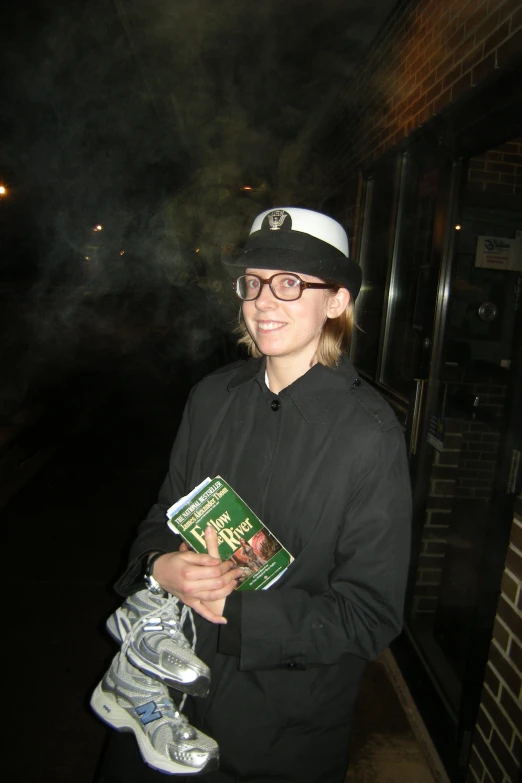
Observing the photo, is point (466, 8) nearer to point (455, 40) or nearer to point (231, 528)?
point (455, 40)

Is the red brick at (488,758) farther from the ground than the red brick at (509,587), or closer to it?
closer to it

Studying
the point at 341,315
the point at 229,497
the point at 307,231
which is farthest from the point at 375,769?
the point at 307,231

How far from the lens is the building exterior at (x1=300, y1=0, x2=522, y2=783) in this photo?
6.47 feet

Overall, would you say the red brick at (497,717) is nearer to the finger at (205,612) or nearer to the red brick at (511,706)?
the red brick at (511,706)

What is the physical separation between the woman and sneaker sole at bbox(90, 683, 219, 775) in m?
0.11

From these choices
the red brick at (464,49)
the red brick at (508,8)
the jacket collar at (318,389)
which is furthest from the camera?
the red brick at (464,49)

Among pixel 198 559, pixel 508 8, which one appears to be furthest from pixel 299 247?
pixel 508 8

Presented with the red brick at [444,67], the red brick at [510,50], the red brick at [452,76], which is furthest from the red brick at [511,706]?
the red brick at [444,67]

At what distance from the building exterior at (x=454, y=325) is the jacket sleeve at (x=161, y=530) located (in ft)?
3.97

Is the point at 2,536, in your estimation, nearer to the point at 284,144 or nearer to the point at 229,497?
the point at 229,497

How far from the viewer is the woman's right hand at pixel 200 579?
1236 mm

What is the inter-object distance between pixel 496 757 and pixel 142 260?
17959mm

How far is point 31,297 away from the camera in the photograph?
1409cm

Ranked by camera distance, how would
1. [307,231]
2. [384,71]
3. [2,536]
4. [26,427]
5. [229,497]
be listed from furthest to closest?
1. [26,427]
2. [2,536]
3. [384,71]
4. [307,231]
5. [229,497]
